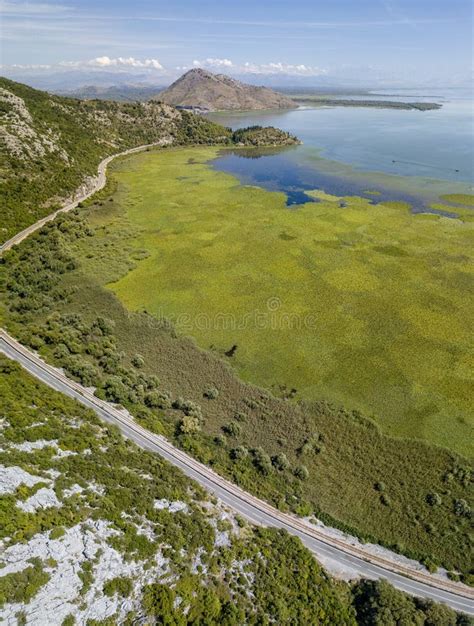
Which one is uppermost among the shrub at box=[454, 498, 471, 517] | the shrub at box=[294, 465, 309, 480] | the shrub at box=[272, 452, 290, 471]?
the shrub at box=[272, 452, 290, 471]

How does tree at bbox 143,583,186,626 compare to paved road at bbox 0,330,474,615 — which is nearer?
tree at bbox 143,583,186,626

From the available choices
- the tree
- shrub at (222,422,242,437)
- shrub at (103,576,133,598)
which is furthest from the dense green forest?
the tree

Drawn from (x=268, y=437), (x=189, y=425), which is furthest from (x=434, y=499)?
(x=189, y=425)

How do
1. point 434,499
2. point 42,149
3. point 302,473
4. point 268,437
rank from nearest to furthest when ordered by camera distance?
1. point 434,499
2. point 302,473
3. point 268,437
4. point 42,149

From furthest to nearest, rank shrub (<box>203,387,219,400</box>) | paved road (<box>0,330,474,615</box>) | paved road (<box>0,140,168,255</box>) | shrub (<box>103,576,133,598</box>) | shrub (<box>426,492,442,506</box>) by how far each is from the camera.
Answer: paved road (<box>0,140,168,255</box>) < shrub (<box>203,387,219,400</box>) < shrub (<box>426,492,442,506</box>) < paved road (<box>0,330,474,615</box>) < shrub (<box>103,576,133,598</box>)

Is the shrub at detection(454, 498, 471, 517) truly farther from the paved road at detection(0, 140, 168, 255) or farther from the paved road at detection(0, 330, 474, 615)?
the paved road at detection(0, 140, 168, 255)

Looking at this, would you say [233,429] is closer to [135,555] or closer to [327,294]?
[135,555]

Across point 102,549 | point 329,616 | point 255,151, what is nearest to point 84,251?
point 102,549

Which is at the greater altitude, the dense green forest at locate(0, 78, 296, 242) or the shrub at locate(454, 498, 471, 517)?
the dense green forest at locate(0, 78, 296, 242)

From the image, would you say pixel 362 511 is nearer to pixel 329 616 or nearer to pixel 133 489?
pixel 329 616
